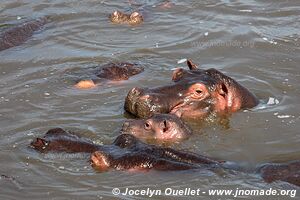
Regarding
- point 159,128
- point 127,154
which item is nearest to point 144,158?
point 127,154

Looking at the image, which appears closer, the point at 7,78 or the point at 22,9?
the point at 7,78

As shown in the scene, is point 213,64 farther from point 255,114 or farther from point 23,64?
point 23,64

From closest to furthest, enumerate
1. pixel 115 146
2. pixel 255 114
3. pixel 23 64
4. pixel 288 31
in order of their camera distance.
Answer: pixel 115 146 < pixel 255 114 < pixel 23 64 < pixel 288 31

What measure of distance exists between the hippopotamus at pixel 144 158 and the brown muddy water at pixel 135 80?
0.08 meters

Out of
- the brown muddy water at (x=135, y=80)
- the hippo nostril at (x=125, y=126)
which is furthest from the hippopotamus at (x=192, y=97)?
the hippo nostril at (x=125, y=126)

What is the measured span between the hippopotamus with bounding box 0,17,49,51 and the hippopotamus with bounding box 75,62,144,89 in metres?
1.95

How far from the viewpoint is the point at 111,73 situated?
971cm

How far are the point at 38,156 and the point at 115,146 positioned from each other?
0.85 meters

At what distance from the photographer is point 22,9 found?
13562 mm

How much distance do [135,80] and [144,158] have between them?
2.97 metres

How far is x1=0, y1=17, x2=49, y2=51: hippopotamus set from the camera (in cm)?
1125

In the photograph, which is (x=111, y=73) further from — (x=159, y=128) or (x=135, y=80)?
(x=159, y=128)

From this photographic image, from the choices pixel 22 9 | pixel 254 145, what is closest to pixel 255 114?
pixel 254 145

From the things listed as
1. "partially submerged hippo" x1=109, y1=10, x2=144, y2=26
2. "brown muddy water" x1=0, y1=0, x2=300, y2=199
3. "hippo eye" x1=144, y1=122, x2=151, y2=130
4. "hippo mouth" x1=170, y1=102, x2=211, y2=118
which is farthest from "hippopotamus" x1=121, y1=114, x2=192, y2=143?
"partially submerged hippo" x1=109, y1=10, x2=144, y2=26
